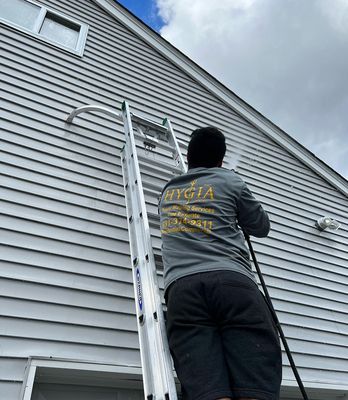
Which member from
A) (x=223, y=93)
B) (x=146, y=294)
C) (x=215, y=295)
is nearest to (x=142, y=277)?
(x=146, y=294)

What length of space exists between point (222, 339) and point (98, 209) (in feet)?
6.18

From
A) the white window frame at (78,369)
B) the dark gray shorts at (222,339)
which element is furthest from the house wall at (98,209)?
the dark gray shorts at (222,339)

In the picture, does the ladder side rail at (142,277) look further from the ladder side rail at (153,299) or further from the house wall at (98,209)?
the house wall at (98,209)

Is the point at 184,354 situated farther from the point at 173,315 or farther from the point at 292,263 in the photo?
the point at 292,263

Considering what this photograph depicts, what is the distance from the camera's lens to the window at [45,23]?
416 centimetres

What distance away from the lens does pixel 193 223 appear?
64.9 inches

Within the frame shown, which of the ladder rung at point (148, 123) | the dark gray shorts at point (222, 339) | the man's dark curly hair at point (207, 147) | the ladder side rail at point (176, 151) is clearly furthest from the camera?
the ladder rung at point (148, 123)

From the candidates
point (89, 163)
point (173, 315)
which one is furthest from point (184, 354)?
point (89, 163)

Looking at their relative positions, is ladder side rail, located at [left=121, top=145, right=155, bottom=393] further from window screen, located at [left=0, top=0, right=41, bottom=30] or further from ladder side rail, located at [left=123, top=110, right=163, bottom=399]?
window screen, located at [left=0, top=0, right=41, bottom=30]

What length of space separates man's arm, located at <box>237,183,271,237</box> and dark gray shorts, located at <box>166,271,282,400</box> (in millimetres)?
404

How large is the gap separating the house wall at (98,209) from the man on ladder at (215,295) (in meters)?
0.98

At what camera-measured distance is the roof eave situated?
539 cm

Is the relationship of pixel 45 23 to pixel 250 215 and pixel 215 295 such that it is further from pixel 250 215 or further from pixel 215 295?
pixel 215 295

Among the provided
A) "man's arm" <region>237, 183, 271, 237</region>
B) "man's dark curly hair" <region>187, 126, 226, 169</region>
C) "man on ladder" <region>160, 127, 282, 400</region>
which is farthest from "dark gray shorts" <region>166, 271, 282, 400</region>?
"man's dark curly hair" <region>187, 126, 226, 169</region>
